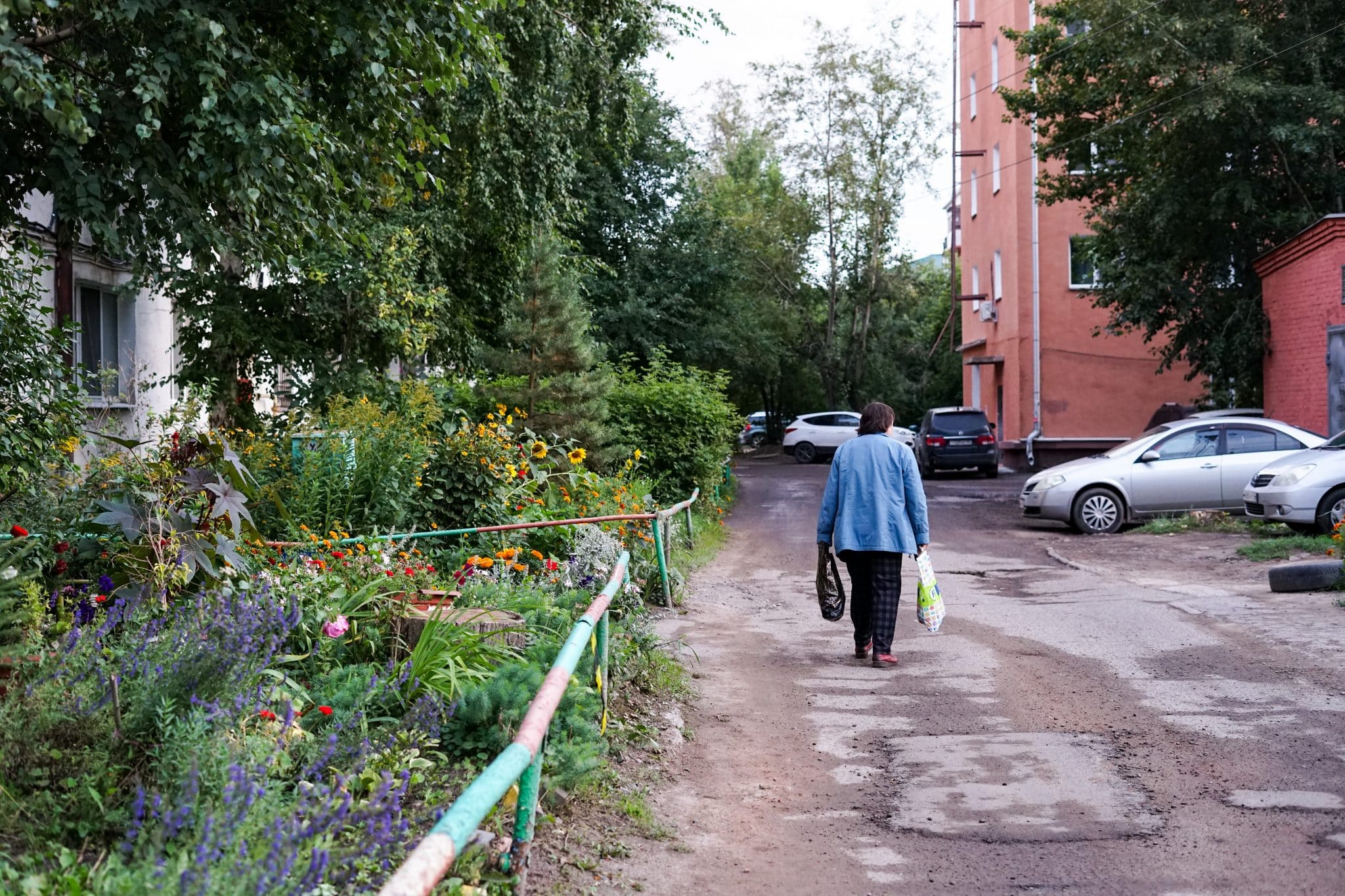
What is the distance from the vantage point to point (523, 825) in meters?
3.57

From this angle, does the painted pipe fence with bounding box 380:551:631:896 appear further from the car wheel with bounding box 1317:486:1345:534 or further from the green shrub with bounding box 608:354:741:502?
the green shrub with bounding box 608:354:741:502

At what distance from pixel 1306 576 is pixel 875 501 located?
5.04 metres

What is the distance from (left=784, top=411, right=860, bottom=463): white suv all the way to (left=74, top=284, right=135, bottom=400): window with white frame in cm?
2667

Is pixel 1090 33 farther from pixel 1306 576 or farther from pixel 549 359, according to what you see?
pixel 1306 576

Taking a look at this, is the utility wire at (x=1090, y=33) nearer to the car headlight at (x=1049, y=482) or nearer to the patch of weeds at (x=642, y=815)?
the car headlight at (x=1049, y=482)

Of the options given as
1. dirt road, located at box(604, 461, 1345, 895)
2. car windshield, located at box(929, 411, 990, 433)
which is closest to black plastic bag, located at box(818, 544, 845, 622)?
dirt road, located at box(604, 461, 1345, 895)

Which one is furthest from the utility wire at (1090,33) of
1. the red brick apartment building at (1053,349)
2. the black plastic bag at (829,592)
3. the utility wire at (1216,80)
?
the black plastic bag at (829,592)

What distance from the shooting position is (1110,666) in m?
7.94

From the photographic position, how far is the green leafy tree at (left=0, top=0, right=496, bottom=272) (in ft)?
20.0

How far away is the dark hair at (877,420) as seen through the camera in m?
8.39

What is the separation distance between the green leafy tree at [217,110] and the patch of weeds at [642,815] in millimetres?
3515

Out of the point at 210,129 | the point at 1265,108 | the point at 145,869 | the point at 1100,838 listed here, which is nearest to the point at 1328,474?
the point at 1265,108

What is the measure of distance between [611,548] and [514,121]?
7478 millimetres

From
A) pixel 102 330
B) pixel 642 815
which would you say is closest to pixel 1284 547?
pixel 642 815
